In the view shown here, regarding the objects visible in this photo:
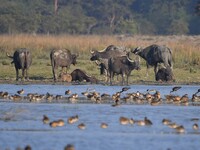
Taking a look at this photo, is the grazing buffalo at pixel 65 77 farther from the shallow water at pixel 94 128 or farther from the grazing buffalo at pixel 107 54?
the shallow water at pixel 94 128

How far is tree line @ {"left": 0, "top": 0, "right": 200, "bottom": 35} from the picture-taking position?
71.7 metres

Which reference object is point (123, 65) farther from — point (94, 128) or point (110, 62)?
point (94, 128)

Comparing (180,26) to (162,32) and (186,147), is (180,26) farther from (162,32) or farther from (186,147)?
(186,147)

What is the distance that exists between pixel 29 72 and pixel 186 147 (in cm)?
1780

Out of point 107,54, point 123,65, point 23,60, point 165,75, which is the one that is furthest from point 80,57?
point 123,65

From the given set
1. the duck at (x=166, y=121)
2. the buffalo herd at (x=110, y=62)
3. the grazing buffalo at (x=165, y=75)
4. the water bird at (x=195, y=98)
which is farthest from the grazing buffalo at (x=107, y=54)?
the duck at (x=166, y=121)

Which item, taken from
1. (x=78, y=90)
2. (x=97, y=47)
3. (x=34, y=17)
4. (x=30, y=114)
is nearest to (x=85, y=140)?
(x=30, y=114)

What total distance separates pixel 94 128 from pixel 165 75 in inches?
522

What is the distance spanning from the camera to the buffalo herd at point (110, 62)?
1142 inches

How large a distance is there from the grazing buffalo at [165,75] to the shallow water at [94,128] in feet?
25.9

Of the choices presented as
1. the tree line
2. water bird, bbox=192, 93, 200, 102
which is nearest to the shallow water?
water bird, bbox=192, 93, 200, 102

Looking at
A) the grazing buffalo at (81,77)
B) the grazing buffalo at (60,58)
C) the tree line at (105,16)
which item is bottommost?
the grazing buffalo at (81,77)

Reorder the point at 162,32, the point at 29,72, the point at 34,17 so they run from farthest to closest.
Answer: the point at 162,32
the point at 34,17
the point at 29,72

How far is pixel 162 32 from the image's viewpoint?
258ft
